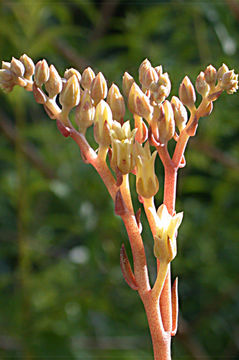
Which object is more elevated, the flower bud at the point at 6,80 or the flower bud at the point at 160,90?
the flower bud at the point at 6,80

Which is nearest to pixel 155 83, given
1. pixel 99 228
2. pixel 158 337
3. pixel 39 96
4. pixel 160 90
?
pixel 160 90

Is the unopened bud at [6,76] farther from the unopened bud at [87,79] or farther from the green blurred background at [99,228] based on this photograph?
the green blurred background at [99,228]

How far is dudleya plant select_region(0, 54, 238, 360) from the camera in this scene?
0.43 meters

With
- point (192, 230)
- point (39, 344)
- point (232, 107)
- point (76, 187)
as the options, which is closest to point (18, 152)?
point (76, 187)

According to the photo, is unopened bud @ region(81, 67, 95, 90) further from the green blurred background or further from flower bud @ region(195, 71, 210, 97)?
the green blurred background

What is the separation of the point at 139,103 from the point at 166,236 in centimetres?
13

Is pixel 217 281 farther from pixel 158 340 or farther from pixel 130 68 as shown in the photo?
pixel 158 340

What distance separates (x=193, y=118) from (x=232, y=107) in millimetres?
843

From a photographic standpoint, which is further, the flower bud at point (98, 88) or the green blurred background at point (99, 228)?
the green blurred background at point (99, 228)

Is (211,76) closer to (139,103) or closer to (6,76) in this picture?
(139,103)

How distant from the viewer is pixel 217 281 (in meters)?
1.48

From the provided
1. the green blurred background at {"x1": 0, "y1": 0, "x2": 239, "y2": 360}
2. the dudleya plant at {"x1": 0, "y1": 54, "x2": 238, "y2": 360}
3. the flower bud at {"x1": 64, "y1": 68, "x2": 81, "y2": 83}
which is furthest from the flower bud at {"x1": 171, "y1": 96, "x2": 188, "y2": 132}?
the green blurred background at {"x1": 0, "y1": 0, "x2": 239, "y2": 360}

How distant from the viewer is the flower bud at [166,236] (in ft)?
1.42

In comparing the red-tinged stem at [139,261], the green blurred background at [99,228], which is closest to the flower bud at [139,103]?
the red-tinged stem at [139,261]
